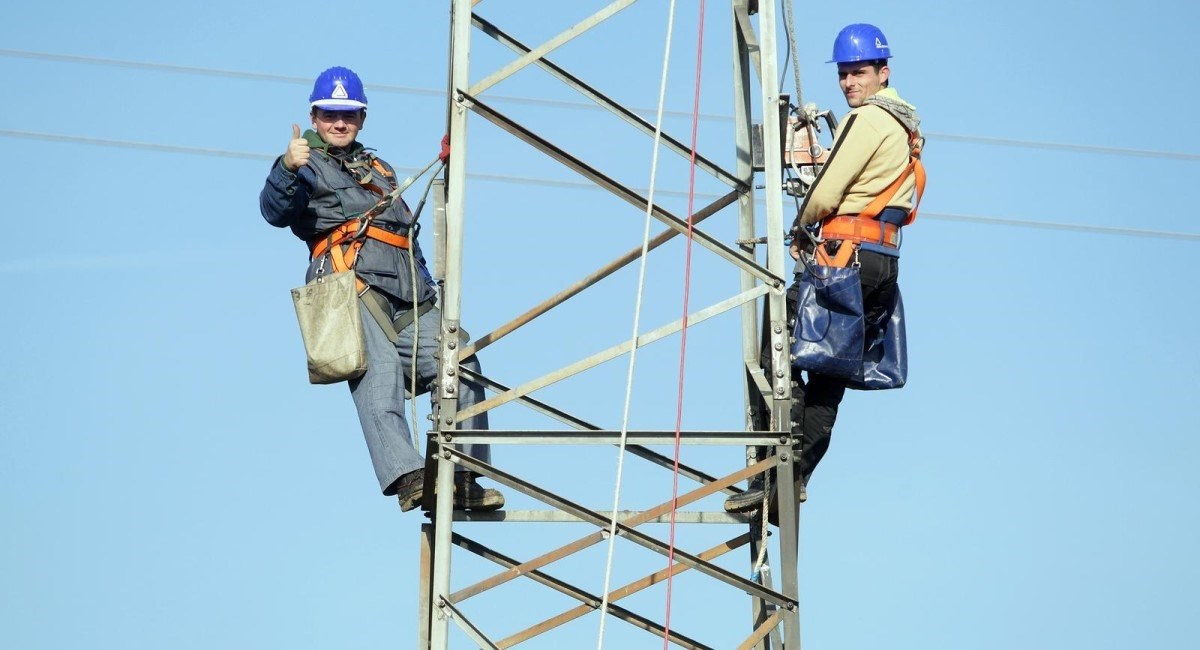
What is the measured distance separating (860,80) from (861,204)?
0.82 meters

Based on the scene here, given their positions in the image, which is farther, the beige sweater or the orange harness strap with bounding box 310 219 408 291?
the orange harness strap with bounding box 310 219 408 291

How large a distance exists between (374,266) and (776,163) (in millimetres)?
2405

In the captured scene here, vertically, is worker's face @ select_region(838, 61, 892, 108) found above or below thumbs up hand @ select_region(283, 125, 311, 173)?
above

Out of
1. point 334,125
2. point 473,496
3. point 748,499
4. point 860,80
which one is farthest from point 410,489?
point 860,80

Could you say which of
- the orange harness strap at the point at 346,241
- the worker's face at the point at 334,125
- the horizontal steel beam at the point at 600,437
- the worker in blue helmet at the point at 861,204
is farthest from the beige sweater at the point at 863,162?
the worker's face at the point at 334,125

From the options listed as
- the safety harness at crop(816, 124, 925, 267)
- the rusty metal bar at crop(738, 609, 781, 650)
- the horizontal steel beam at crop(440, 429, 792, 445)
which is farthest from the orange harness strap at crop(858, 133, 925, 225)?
the rusty metal bar at crop(738, 609, 781, 650)

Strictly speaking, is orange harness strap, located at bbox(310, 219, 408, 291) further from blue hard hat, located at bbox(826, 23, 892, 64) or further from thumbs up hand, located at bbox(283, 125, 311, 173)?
blue hard hat, located at bbox(826, 23, 892, 64)

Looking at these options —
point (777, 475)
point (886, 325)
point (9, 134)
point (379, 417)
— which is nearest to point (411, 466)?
point (379, 417)

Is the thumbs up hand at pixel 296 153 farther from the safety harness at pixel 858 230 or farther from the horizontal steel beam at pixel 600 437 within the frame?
the safety harness at pixel 858 230

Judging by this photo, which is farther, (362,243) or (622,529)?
(362,243)

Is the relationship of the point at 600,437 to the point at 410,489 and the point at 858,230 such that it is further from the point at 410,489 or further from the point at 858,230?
the point at 858,230

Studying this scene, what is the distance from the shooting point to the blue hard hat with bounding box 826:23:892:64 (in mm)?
10633

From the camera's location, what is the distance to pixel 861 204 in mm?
10281

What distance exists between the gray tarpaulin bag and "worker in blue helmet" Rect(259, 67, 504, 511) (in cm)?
14
